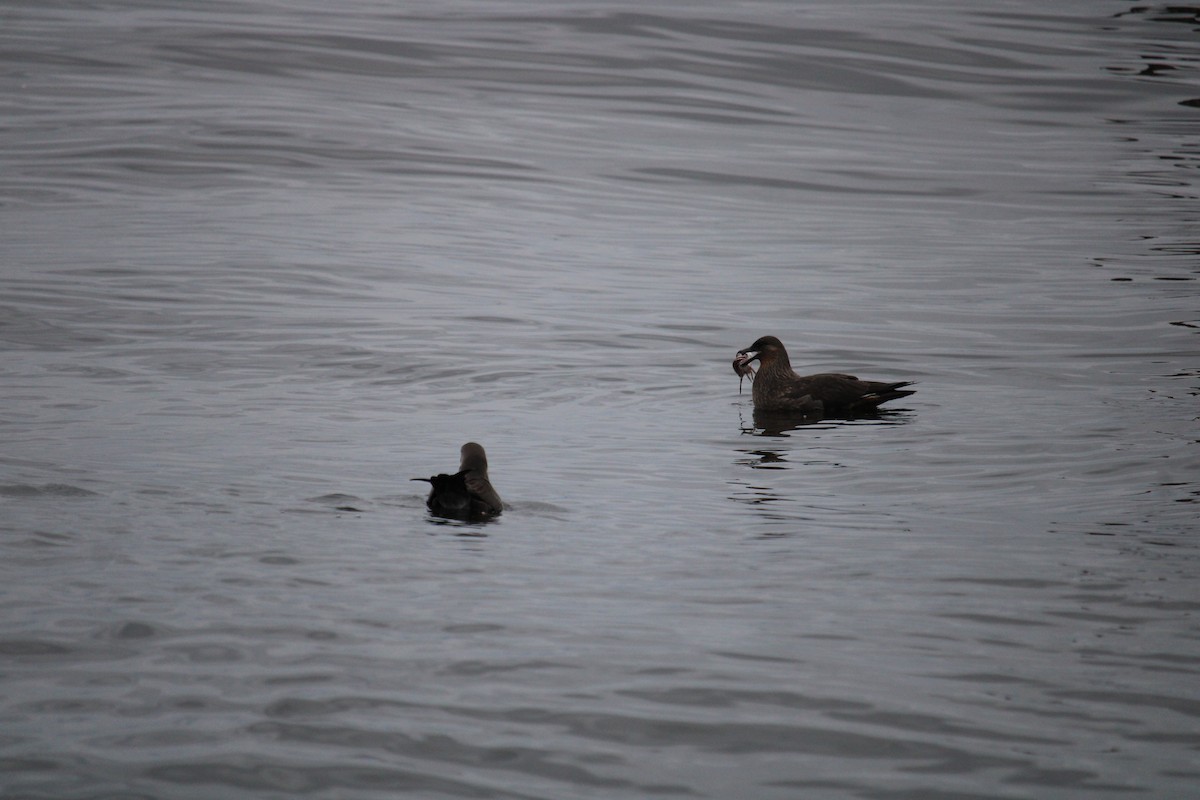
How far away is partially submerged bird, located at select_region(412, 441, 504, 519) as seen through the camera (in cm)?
851

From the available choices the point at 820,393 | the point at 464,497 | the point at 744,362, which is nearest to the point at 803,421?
the point at 820,393

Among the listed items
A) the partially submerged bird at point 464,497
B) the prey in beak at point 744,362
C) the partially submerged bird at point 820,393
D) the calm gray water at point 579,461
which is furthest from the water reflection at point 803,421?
the partially submerged bird at point 464,497

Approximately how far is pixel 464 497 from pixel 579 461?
2.30 meters

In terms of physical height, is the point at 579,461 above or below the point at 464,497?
below

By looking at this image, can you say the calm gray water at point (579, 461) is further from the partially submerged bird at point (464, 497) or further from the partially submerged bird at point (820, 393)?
the partially submerged bird at point (820, 393)

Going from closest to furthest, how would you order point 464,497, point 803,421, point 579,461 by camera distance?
point 464,497 < point 579,461 < point 803,421

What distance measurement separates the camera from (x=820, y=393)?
13.7 meters

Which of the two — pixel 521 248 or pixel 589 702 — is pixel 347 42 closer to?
pixel 521 248

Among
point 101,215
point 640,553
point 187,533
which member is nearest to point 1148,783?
point 640,553

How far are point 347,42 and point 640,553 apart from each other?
1508 inches

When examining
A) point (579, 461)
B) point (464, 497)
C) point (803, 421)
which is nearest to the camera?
point (464, 497)

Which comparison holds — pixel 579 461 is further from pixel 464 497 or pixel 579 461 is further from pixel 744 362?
pixel 744 362

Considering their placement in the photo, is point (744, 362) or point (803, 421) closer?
point (803, 421)

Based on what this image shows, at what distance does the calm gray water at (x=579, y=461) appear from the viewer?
518 cm
